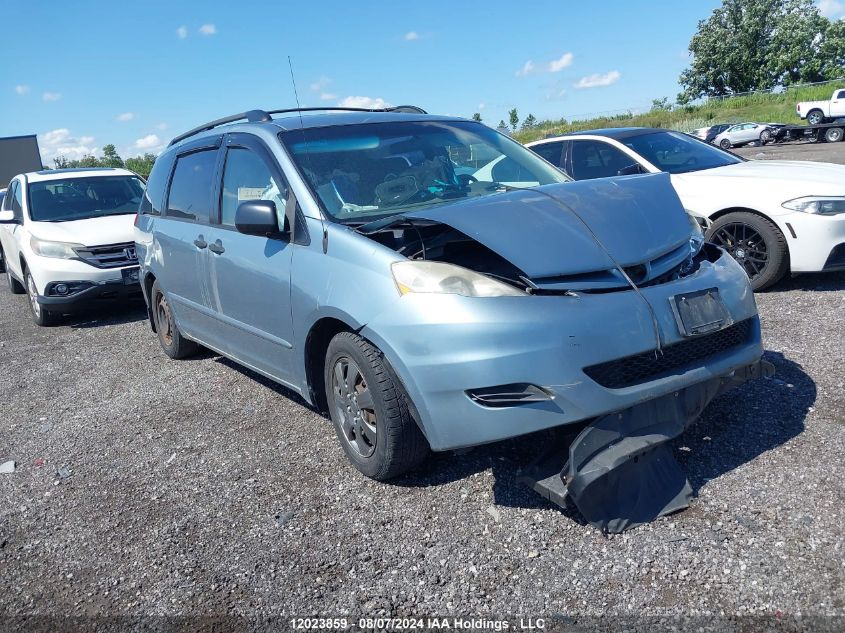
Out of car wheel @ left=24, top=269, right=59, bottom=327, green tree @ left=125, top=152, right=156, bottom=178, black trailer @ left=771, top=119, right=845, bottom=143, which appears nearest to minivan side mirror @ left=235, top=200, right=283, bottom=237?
car wheel @ left=24, top=269, right=59, bottom=327

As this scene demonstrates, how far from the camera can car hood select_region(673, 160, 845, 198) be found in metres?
6.04

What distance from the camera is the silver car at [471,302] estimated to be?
2.93m

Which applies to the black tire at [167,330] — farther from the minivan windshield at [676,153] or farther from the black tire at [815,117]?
the black tire at [815,117]

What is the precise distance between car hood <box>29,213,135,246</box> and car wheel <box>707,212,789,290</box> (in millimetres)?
6150

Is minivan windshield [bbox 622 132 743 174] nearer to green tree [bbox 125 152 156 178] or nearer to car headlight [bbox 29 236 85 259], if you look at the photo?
car headlight [bbox 29 236 85 259]

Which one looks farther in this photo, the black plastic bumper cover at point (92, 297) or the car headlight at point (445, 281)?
the black plastic bumper cover at point (92, 297)

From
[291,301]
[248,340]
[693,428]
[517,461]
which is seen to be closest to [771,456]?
[693,428]

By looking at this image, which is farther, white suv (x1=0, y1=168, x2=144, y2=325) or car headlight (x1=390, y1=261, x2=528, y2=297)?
white suv (x1=0, y1=168, x2=144, y2=325)

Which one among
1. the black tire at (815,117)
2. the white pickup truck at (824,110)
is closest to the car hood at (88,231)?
the white pickup truck at (824,110)

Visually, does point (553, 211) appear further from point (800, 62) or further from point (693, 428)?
point (800, 62)

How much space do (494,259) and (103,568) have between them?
2218mm

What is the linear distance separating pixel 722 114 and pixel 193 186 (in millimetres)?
50264

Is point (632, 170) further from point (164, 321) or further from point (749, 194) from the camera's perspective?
point (164, 321)

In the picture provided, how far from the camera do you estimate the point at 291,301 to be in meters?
3.85
